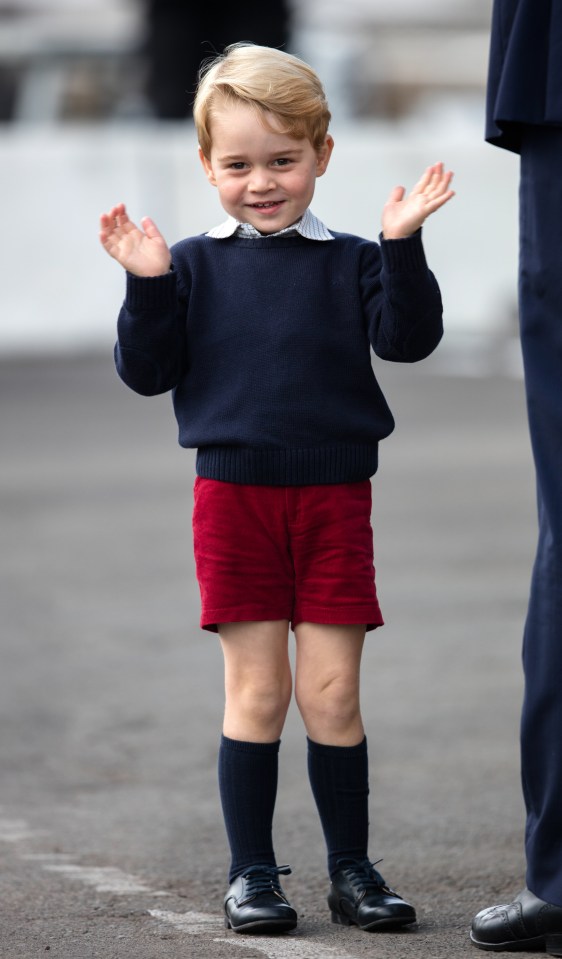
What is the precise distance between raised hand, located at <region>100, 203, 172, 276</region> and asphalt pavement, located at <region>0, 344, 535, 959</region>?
1228 mm

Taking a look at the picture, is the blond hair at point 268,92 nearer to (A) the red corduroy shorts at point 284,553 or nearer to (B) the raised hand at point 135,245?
(B) the raised hand at point 135,245

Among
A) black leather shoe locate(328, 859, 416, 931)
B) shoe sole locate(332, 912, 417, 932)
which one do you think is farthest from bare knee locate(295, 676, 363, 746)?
shoe sole locate(332, 912, 417, 932)

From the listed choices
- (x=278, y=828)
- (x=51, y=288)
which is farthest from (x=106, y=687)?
(x=51, y=288)

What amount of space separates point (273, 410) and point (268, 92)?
57cm

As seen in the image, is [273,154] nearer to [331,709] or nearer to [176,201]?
[331,709]

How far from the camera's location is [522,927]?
10.2 feet

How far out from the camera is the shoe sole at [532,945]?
309 cm

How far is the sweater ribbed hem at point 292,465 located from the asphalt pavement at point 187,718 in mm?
833

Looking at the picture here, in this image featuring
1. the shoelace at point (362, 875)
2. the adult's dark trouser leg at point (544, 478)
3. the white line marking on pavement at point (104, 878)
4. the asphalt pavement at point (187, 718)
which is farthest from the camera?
the white line marking on pavement at point (104, 878)

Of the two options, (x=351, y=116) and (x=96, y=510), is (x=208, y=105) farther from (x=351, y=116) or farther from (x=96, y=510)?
(x=351, y=116)

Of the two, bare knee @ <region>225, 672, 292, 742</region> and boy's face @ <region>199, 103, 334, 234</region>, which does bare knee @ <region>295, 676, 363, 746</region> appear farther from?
boy's face @ <region>199, 103, 334, 234</region>

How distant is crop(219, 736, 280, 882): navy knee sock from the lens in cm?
339

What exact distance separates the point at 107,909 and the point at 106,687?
87.1 inches


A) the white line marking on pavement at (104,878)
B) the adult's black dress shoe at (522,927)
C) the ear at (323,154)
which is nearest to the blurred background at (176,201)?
the white line marking on pavement at (104,878)
